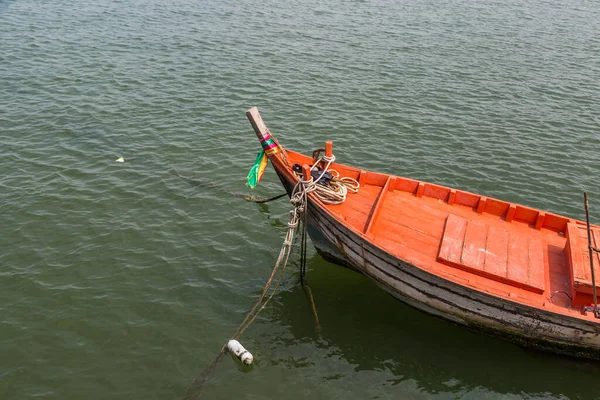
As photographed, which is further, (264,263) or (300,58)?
(300,58)

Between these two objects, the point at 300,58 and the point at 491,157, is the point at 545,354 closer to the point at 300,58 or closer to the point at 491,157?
the point at 491,157

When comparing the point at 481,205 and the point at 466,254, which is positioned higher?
the point at 481,205

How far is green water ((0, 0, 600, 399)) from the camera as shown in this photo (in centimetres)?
1152

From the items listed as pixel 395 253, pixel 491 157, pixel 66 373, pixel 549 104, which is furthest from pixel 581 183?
pixel 66 373

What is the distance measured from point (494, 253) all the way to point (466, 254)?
2.20 ft

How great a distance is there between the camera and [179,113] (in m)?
21.8

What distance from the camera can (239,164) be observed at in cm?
1877

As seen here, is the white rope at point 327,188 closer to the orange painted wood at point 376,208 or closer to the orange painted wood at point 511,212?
the orange painted wood at point 376,208

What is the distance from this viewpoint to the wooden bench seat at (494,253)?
1153cm

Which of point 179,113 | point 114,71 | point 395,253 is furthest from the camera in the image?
point 114,71

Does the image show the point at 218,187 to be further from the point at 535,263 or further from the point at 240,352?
the point at 535,263

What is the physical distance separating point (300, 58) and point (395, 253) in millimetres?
17978

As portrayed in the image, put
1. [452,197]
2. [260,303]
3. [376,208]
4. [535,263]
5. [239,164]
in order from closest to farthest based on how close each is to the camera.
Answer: [535,263] → [376,208] → [260,303] → [452,197] → [239,164]

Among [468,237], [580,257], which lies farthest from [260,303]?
[580,257]
